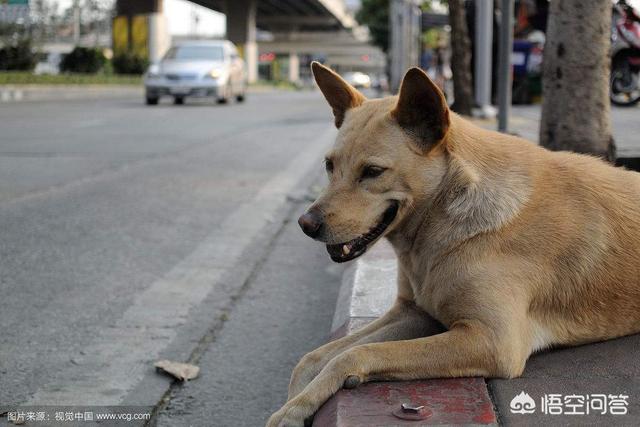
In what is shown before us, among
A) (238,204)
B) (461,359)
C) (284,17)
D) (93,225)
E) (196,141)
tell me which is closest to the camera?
(461,359)

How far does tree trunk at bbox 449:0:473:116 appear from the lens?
15.5m

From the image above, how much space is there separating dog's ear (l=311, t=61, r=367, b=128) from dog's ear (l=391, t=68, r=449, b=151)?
0.44 m

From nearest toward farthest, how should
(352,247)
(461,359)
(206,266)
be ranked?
(461,359) < (352,247) < (206,266)

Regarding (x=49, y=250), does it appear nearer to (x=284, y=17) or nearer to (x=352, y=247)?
(x=352, y=247)

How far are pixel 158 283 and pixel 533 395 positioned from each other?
113 inches

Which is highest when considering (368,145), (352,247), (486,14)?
(486,14)

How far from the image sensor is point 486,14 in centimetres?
1442

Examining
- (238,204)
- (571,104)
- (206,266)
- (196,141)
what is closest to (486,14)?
(196,141)

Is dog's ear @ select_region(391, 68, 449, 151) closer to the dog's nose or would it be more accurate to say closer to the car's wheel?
the dog's nose

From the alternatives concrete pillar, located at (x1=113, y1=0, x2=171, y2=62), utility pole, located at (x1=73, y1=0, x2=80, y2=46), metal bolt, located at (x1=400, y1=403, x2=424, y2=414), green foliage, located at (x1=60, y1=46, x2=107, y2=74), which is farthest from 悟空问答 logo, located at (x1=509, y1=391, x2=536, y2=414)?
concrete pillar, located at (x1=113, y1=0, x2=171, y2=62)

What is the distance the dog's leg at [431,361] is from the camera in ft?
9.38

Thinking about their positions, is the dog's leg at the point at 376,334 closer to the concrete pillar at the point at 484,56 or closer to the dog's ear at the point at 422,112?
the dog's ear at the point at 422,112

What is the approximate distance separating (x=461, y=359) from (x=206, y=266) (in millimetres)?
3021

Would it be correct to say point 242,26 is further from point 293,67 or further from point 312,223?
point 312,223
